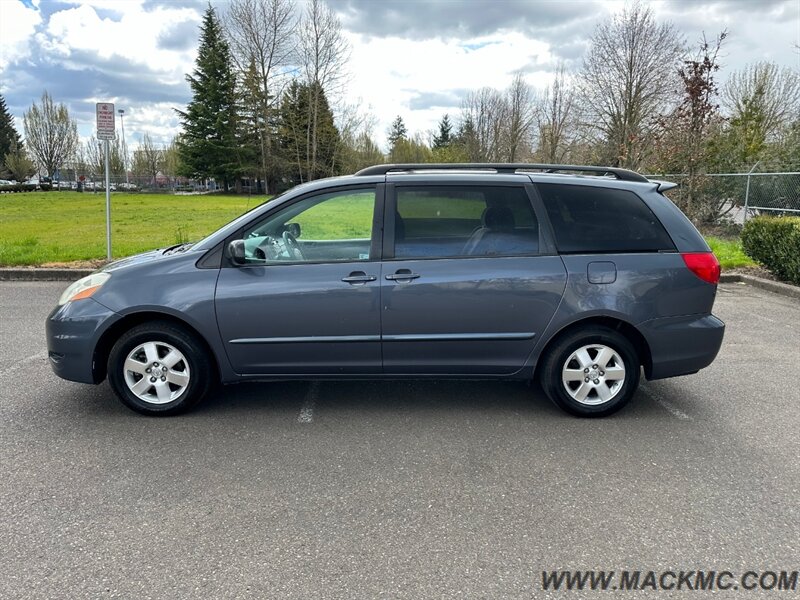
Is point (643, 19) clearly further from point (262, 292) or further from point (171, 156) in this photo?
point (171, 156)

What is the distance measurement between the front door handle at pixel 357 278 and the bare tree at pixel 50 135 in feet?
241

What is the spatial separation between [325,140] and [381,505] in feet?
137

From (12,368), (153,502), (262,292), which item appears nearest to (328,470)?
(153,502)

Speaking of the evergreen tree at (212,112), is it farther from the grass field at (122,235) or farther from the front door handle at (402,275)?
the front door handle at (402,275)

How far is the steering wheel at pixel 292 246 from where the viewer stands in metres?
4.06

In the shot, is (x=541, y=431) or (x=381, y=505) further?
(x=541, y=431)

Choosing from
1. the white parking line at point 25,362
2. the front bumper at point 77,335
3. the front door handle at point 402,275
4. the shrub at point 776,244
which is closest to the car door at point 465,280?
the front door handle at point 402,275

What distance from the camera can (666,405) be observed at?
14.2 feet

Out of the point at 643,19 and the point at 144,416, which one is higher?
the point at 643,19

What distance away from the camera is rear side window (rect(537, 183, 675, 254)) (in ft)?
13.2

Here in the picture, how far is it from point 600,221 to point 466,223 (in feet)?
3.14

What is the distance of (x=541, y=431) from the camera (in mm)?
3844

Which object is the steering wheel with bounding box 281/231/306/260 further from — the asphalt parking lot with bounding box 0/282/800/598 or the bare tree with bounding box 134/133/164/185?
the bare tree with bounding box 134/133/164/185

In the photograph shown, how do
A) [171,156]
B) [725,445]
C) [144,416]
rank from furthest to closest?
[171,156] < [144,416] < [725,445]
